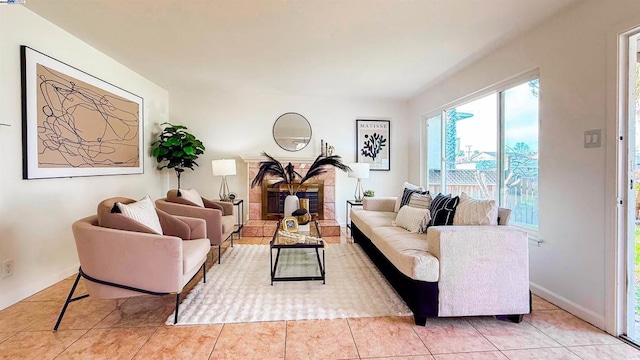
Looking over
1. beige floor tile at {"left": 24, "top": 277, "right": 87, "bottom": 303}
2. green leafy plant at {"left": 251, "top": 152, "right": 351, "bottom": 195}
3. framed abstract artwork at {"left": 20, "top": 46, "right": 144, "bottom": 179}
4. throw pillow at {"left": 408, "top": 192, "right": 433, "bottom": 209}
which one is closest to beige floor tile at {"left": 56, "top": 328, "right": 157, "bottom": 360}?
beige floor tile at {"left": 24, "top": 277, "right": 87, "bottom": 303}

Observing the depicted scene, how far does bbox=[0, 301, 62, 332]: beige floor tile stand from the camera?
81.8 inches

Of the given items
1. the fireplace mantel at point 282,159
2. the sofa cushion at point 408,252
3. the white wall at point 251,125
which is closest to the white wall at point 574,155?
the sofa cushion at point 408,252

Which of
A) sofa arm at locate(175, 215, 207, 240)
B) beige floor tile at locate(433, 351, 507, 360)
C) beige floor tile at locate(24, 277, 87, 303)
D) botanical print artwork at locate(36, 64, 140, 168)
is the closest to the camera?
beige floor tile at locate(433, 351, 507, 360)

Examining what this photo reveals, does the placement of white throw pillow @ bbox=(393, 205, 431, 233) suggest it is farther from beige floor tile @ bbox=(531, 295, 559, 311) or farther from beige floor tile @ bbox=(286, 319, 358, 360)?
beige floor tile @ bbox=(286, 319, 358, 360)

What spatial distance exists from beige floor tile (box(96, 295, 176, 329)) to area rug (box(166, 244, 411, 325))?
12 centimetres

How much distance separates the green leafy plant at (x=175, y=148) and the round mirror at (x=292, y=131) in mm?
1392

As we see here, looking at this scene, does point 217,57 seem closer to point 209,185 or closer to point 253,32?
point 253,32

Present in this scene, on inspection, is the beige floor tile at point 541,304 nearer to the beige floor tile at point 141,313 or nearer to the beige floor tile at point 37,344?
the beige floor tile at point 141,313

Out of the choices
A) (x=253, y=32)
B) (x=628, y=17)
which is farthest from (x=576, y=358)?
(x=253, y=32)

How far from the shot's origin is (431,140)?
5086 mm

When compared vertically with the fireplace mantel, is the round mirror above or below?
above

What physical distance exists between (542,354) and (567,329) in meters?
0.49

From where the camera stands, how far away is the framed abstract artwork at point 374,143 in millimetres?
5637

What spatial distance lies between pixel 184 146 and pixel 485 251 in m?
4.33
